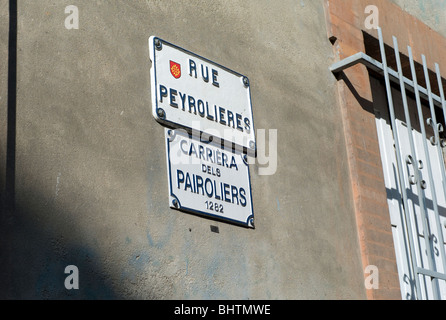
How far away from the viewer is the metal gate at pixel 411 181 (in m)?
4.10

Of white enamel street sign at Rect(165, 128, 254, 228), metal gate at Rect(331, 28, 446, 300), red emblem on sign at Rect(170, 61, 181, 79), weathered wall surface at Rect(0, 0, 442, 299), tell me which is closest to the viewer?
weathered wall surface at Rect(0, 0, 442, 299)

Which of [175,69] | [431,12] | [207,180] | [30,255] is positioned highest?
[431,12]

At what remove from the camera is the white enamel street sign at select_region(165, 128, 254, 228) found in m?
3.04

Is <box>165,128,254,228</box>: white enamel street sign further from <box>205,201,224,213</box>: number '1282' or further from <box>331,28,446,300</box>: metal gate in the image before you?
<box>331,28,446,300</box>: metal gate

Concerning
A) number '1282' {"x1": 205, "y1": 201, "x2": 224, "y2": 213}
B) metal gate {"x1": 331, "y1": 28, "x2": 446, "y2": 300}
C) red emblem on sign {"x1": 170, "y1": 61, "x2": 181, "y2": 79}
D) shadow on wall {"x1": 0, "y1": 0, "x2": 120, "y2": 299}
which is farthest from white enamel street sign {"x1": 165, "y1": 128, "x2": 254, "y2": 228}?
metal gate {"x1": 331, "y1": 28, "x2": 446, "y2": 300}

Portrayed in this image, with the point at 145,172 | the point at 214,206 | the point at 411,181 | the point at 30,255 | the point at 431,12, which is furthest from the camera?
the point at 431,12

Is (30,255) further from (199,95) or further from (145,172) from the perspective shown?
(199,95)

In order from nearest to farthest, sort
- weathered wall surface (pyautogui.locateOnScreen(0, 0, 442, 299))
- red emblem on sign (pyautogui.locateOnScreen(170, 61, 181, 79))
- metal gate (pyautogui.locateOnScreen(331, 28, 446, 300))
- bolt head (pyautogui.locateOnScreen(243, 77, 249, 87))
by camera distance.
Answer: weathered wall surface (pyautogui.locateOnScreen(0, 0, 442, 299)) < red emblem on sign (pyautogui.locateOnScreen(170, 61, 181, 79)) < bolt head (pyautogui.locateOnScreen(243, 77, 249, 87)) < metal gate (pyautogui.locateOnScreen(331, 28, 446, 300))

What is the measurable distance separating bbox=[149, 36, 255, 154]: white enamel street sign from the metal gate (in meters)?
0.95

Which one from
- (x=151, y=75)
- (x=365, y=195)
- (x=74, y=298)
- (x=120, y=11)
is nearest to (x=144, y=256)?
(x=74, y=298)

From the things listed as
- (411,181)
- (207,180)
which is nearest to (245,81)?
(207,180)

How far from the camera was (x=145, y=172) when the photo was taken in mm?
2943

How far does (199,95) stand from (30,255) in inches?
47.1

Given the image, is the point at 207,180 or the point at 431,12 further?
the point at 431,12
